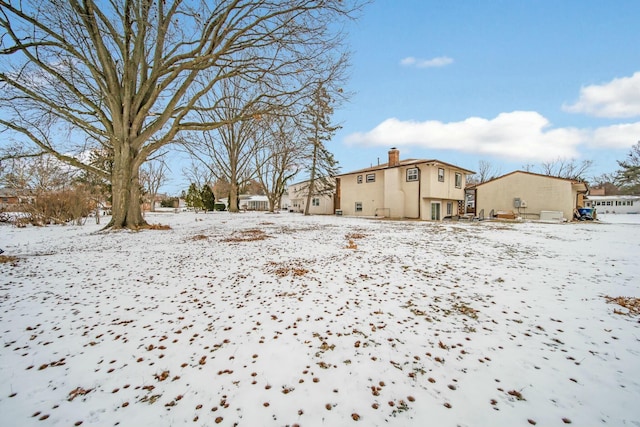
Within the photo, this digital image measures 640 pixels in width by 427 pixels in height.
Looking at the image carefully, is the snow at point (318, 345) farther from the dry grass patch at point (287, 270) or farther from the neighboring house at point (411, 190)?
the neighboring house at point (411, 190)

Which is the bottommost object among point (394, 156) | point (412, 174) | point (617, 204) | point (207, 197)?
point (617, 204)

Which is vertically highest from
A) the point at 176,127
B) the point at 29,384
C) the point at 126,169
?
the point at 176,127

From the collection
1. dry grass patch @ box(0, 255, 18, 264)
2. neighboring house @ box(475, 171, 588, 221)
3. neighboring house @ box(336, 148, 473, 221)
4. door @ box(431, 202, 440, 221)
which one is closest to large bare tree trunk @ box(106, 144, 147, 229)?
dry grass patch @ box(0, 255, 18, 264)

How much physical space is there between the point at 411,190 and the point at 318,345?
22748mm

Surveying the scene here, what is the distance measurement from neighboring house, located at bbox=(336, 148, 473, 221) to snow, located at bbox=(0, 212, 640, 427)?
17344 mm

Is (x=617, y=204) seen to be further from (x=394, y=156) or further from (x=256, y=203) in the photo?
(x=256, y=203)

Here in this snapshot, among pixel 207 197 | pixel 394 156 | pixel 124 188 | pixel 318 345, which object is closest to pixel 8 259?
pixel 124 188

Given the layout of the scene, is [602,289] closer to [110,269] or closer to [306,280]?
[306,280]

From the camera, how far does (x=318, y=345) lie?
2.91 m

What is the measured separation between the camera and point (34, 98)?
408 inches

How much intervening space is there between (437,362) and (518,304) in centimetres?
232

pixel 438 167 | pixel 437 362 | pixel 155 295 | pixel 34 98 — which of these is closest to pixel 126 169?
pixel 34 98

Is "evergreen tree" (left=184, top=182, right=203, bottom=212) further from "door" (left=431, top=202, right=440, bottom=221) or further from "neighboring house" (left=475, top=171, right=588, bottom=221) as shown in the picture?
"neighboring house" (left=475, top=171, right=588, bottom=221)

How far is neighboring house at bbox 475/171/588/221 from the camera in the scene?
22.6m
